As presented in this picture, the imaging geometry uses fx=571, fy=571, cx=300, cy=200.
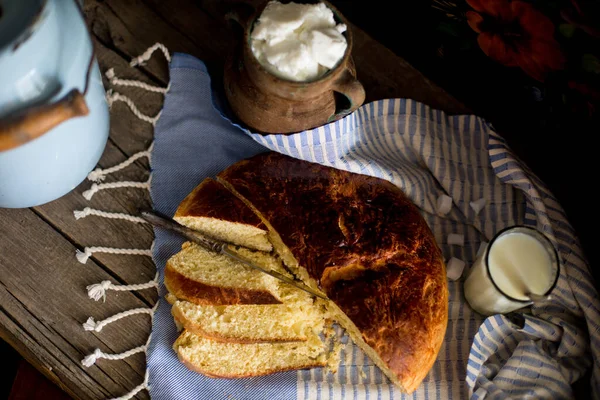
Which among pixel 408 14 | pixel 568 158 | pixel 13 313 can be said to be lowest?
pixel 568 158

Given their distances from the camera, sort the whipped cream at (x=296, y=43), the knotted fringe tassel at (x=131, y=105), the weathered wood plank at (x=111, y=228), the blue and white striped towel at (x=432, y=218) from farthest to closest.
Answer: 1. the knotted fringe tassel at (x=131, y=105)
2. the weathered wood plank at (x=111, y=228)
3. the blue and white striped towel at (x=432, y=218)
4. the whipped cream at (x=296, y=43)

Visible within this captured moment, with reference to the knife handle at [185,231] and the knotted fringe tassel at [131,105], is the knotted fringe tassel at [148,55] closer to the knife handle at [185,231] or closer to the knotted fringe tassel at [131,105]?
the knotted fringe tassel at [131,105]

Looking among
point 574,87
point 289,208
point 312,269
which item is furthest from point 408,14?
point 312,269

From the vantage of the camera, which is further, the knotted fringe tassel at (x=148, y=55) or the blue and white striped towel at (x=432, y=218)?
the knotted fringe tassel at (x=148, y=55)

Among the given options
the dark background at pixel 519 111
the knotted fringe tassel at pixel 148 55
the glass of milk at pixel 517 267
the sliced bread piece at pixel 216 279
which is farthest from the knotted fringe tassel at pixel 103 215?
the dark background at pixel 519 111

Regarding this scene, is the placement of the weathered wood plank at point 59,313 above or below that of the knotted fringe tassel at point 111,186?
below

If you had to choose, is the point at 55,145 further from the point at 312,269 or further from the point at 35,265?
the point at 312,269

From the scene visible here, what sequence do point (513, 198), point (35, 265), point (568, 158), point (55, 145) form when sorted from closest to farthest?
1. point (55, 145)
2. point (35, 265)
3. point (513, 198)
4. point (568, 158)

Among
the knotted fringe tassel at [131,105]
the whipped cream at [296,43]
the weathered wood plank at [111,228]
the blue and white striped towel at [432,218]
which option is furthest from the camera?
the knotted fringe tassel at [131,105]
